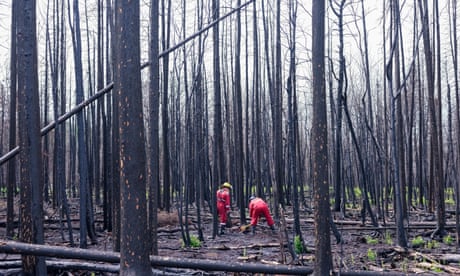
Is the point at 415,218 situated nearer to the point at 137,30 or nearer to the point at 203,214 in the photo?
the point at 203,214

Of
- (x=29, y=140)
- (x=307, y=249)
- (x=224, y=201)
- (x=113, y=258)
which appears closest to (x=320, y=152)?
(x=113, y=258)

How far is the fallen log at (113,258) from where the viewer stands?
164 inches

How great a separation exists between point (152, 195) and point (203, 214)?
1024cm

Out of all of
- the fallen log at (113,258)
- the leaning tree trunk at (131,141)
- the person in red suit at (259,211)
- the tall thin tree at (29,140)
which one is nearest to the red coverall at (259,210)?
the person in red suit at (259,211)

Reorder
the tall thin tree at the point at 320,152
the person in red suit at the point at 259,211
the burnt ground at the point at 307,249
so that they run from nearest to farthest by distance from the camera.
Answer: the tall thin tree at the point at 320,152, the burnt ground at the point at 307,249, the person in red suit at the point at 259,211

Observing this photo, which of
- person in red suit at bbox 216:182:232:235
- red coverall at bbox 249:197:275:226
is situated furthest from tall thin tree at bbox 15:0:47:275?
person in red suit at bbox 216:182:232:235

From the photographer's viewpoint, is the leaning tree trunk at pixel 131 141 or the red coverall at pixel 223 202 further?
the red coverall at pixel 223 202

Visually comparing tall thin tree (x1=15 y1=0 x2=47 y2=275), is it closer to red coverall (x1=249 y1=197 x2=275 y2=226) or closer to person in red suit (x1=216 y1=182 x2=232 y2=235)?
red coverall (x1=249 y1=197 x2=275 y2=226)

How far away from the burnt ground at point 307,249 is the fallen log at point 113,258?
0.59m

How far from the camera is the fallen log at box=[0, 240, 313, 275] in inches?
164

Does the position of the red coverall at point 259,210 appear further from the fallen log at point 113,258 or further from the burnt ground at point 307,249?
the fallen log at point 113,258

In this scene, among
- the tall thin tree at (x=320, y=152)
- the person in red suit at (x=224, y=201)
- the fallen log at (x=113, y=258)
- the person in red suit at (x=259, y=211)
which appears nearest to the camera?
the fallen log at (x=113, y=258)

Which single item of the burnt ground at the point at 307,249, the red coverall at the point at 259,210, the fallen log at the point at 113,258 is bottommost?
the burnt ground at the point at 307,249

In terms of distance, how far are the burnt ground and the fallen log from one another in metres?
0.59
